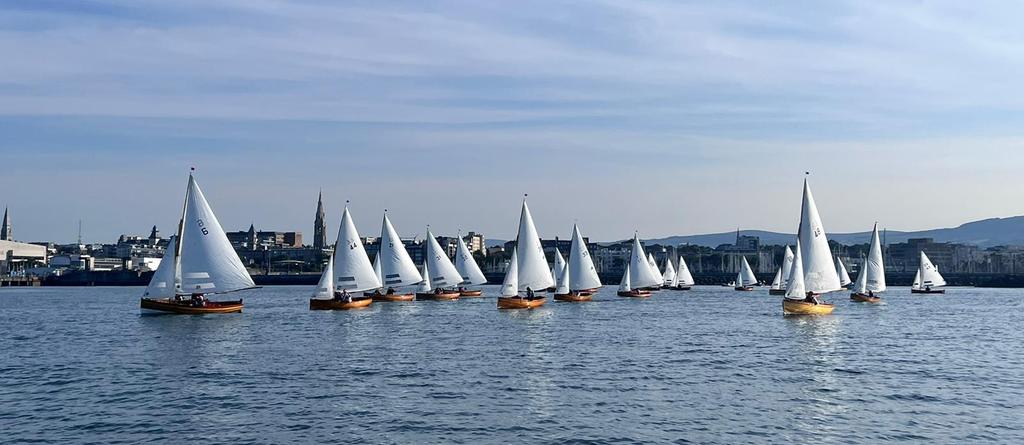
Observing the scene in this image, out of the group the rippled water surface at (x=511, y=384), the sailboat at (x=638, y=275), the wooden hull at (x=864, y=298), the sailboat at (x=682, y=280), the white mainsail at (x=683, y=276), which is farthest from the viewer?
the white mainsail at (x=683, y=276)

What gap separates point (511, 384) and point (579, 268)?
67.4 m

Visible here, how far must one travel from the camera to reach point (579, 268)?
340ft

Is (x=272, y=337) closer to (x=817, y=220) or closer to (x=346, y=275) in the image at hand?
(x=346, y=275)

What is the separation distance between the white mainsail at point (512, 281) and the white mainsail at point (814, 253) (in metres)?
23.1

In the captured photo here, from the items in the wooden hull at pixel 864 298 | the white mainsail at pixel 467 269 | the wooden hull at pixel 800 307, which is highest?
the white mainsail at pixel 467 269

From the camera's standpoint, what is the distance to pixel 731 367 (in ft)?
137

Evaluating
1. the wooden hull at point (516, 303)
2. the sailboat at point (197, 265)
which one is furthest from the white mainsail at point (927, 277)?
the sailboat at point (197, 265)

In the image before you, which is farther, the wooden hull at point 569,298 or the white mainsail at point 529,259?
the wooden hull at point 569,298

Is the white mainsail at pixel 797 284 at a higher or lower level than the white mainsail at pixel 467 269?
lower

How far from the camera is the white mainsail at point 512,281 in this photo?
85.2 metres

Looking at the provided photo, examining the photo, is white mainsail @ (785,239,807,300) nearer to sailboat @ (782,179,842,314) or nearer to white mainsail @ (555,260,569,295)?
sailboat @ (782,179,842,314)

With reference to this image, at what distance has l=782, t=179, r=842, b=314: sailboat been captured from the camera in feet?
242

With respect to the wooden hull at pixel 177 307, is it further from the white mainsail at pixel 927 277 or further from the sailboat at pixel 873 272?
the white mainsail at pixel 927 277

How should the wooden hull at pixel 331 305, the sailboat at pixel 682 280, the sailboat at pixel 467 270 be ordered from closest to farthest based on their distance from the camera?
the wooden hull at pixel 331 305 < the sailboat at pixel 467 270 < the sailboat at pixel 682 280
